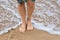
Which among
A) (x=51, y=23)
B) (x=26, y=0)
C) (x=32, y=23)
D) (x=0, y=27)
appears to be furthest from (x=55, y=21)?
(x=0, y=27)

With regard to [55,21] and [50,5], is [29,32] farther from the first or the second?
[50,5]

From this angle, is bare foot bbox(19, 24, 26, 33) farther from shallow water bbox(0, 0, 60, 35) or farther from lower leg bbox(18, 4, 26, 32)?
shallow water bbox(0, 0, 60, 35)

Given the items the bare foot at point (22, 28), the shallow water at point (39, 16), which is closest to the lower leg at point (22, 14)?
the bare foot at point (22, 28)

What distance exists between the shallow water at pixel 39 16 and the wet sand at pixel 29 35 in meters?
0.06

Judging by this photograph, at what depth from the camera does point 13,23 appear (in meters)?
1.90

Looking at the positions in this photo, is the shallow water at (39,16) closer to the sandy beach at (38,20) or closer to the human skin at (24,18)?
the sandy beach at (38,20)

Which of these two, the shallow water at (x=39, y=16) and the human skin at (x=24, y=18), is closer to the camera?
the human skin at (x=24, y=18)

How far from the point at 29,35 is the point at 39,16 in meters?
0.40

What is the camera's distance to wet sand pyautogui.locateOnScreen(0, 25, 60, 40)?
1.68 m

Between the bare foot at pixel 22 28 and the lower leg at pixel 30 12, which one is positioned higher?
Result: the lower leg at pixel 30 12

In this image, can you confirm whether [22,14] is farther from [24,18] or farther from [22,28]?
[22,28]

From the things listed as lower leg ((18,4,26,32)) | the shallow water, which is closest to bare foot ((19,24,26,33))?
lower leg ((18,4,26,32))

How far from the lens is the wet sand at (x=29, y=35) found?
1.68 meters

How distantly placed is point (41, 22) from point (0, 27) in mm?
529
